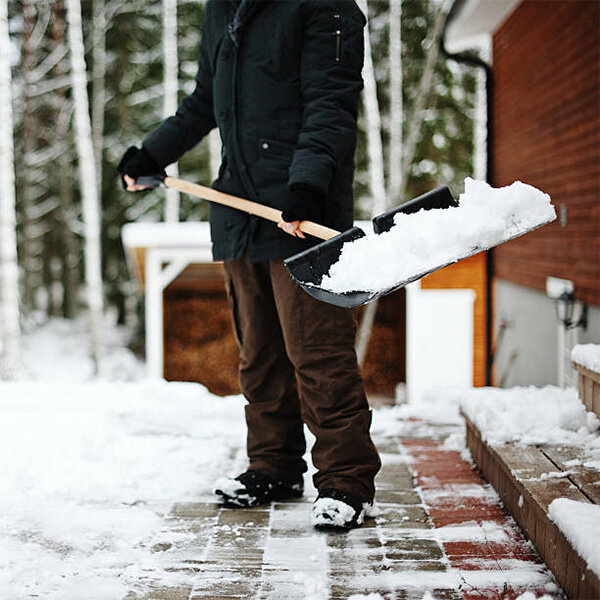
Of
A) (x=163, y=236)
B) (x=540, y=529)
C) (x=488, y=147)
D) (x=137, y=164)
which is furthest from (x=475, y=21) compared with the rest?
(x=540, y=529)

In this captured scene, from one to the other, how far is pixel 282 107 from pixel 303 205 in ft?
1.21

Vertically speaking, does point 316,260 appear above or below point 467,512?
above

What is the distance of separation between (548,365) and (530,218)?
5.30 meters

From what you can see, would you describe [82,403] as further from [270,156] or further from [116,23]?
[116,23]

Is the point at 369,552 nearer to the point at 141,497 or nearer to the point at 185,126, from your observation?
the point at 141,497

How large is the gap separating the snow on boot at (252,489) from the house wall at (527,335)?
3226 millimetres

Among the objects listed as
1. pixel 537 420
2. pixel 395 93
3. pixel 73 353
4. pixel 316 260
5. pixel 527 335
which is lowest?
pixel 73 353

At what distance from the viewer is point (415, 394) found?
12406mm

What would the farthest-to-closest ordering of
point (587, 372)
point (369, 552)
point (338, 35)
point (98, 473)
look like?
point (98, 473)
point (587, 372)
point (338, 35)
point (369, 552)

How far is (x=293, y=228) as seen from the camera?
91.3 inches

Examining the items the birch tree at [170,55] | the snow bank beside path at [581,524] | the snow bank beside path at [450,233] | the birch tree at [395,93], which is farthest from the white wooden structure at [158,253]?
the snow bank beside path at [581,524]

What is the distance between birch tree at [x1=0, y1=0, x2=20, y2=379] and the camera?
973 cm

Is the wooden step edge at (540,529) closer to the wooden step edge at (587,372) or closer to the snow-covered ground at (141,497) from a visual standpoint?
the snow-covered ground at (141,497)

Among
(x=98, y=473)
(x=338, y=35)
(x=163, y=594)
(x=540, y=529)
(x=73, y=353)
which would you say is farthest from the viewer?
(x=73, y=353)
